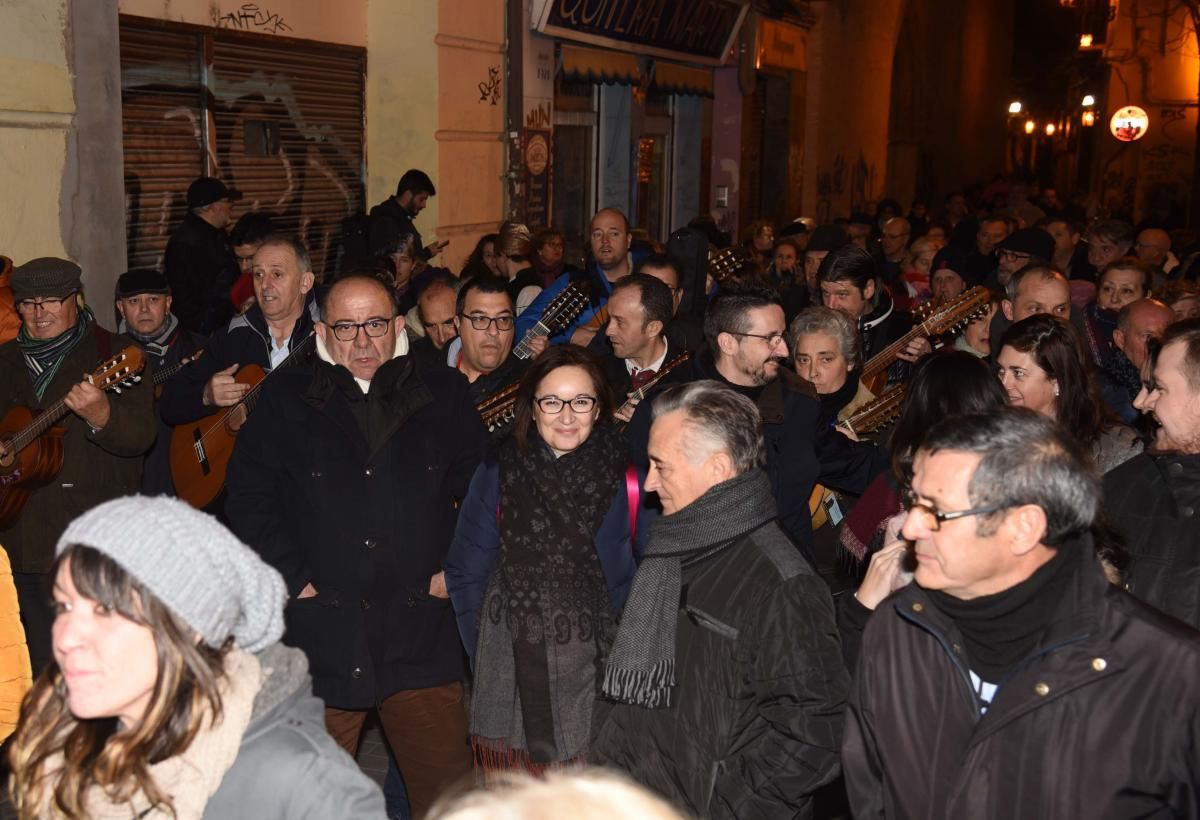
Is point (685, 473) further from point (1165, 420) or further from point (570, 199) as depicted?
point (570, 199)

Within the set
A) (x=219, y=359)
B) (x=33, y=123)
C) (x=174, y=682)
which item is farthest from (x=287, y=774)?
(x=33, y=123)

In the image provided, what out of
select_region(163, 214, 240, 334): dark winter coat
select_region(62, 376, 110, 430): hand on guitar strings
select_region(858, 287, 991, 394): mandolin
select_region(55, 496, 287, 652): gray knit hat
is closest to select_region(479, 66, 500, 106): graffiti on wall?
select_region(163, 214, 240, 334): dark winter coat

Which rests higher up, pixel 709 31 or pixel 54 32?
pixel 709 31

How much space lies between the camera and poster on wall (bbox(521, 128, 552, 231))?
42.7 ft

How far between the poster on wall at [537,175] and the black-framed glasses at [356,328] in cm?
832

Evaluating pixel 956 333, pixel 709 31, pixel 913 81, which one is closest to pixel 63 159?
pixel 956 333

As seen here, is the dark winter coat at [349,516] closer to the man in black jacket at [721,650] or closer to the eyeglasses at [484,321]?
the man in black jacket at [721,650]

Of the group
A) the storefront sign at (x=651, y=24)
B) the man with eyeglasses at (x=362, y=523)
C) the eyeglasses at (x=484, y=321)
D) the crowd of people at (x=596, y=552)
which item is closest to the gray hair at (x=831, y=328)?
the crowd of people at (x=596, y=552)

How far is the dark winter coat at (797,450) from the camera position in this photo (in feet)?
16.0

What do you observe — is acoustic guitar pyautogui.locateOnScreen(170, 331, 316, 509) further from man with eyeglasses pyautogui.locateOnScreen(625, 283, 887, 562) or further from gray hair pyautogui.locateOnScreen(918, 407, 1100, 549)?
gray hair pyautogui.locateOnScreen(918, 407, 1100, 549)

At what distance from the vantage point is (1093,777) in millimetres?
2682

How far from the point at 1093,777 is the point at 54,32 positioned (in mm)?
6849

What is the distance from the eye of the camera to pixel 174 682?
235 cm

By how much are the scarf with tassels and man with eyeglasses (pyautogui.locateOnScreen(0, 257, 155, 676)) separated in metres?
2.84
